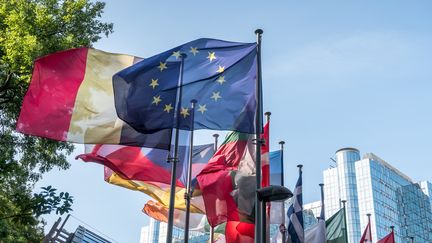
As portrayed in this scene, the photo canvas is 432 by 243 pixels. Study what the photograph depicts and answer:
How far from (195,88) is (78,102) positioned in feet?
10.6

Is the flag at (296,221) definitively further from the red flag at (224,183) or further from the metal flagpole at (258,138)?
the metal flagpole at (258,138)

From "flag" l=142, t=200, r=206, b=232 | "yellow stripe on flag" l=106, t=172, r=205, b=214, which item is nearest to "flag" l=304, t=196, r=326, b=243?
"flag" l=142, t=200, r=206, b=232

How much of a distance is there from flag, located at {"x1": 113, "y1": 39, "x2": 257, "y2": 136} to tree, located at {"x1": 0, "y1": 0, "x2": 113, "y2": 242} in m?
4.86

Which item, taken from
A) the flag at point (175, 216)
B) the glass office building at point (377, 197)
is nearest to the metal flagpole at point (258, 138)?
the flag at point (175, 216)

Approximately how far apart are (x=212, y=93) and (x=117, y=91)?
2413mm

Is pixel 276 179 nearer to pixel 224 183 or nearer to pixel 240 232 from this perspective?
pixel 240 232

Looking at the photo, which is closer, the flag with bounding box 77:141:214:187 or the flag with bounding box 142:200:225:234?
the flag with bounding box 77:141:214:187

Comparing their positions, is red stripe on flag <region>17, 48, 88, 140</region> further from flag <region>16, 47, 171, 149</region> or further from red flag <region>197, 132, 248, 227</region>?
red flag <region>197, 132, 248, 227</region>

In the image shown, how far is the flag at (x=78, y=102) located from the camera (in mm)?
14673

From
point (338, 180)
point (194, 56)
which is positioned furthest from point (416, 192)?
point (194, 56)

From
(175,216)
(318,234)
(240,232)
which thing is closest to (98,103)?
(240,232)

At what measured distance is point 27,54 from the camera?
17.6 m

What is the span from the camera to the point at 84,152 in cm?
1689

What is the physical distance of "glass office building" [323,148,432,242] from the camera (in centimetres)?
11900
